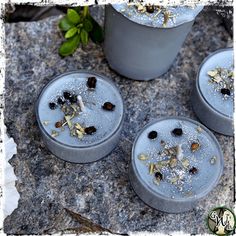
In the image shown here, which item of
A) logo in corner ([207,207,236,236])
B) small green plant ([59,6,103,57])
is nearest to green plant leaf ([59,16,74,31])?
small green plant ([59,6,103,57])

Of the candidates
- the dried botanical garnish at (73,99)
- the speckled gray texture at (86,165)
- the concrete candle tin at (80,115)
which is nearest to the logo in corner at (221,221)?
the speckled gray texture at (86,165)

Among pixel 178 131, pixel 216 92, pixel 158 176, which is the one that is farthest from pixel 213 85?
pixel 158 176

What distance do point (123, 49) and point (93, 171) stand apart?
23 cm

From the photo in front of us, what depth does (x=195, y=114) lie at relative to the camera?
1.28 metres

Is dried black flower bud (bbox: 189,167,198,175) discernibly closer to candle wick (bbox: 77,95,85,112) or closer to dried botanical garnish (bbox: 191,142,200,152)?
dried botanical garnish (bbox: 191,142,200,152)

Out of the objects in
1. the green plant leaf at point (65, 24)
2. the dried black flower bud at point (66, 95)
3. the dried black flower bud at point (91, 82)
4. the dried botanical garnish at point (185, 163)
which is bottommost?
the dried botanical garnish at point (185, 163)

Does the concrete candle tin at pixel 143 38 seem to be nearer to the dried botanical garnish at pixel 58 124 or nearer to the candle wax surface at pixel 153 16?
the candle wax surface at pixel 153 16

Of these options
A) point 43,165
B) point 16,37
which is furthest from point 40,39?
point 43,165

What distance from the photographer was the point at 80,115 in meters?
1.19

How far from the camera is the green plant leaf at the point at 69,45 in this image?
1.30 m

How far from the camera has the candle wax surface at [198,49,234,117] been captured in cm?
124

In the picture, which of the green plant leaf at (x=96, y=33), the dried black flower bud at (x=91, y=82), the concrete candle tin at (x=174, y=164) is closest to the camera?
the concrete candle tin at (x=174, y=164)

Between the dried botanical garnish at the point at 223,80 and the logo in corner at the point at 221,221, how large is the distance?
222 mm

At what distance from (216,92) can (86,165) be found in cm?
29
